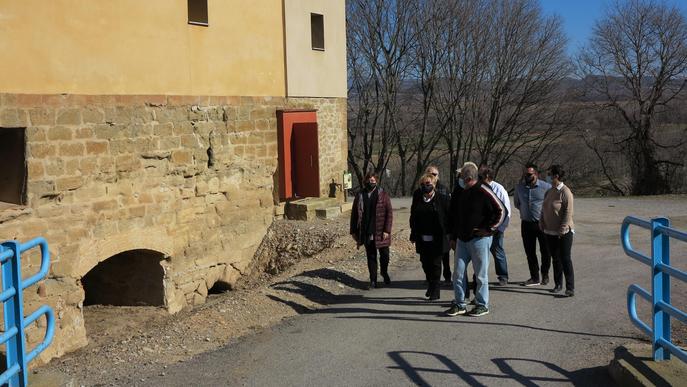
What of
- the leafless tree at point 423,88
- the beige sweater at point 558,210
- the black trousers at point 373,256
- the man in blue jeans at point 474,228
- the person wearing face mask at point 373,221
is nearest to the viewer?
the man in blue jeans at point 474,228

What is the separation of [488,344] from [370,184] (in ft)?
11.5

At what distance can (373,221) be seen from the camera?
31.6ft

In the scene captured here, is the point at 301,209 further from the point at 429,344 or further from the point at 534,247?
the point at 429,344

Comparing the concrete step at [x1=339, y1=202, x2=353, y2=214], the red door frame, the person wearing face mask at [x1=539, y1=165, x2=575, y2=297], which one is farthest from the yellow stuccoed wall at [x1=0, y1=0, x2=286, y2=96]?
the person wearing face mask at [x1=539, y1=165, x2=575, y2=297]

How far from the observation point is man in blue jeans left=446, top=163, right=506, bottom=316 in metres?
7.58

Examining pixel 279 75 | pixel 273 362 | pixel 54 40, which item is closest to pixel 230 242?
pixel 279 75

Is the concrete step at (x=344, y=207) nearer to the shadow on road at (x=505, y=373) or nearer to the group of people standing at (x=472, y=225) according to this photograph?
the group of people standing at (x=472, y=225)

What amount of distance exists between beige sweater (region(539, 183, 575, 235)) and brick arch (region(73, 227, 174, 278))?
614cm

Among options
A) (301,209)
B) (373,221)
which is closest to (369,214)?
(373,221)

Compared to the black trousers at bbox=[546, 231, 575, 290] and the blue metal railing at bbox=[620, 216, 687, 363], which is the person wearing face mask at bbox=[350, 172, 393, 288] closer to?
the black trousers at bbox=[546, 231, 575, 290]

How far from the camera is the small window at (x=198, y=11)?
1232 centimetres

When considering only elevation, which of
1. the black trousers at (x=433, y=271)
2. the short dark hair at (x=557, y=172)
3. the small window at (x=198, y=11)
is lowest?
the black trousers at (x=433, y=271)

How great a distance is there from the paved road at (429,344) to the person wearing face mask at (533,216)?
363 millimetres

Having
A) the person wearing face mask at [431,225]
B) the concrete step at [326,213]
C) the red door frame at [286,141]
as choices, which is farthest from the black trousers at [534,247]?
the concrete step at [326,213]
